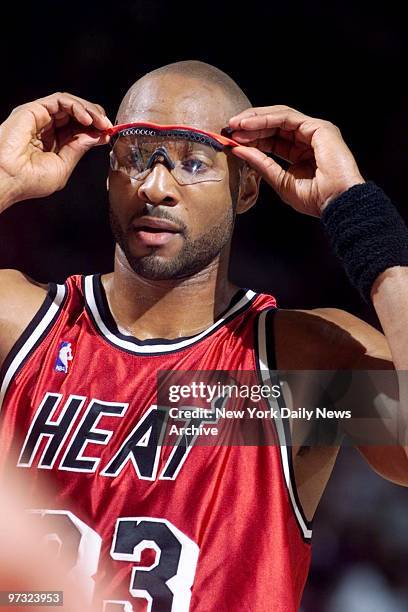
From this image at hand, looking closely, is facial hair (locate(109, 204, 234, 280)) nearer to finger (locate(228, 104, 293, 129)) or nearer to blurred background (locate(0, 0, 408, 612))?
finger (locate(228, 104, 293, 129))

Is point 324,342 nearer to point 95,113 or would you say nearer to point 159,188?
point 159,188

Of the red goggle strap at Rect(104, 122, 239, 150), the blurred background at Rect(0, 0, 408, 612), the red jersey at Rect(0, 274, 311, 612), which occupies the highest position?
the blurred background at Rect(0, 0, 408, 612)

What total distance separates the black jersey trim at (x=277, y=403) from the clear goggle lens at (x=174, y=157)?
0.41 meters

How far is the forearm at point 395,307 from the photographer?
2.26m

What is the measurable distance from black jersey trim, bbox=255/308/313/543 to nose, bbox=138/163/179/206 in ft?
1.33

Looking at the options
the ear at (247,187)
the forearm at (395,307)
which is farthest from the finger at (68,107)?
the forearm at (395,307)

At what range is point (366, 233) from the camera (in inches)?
93.2

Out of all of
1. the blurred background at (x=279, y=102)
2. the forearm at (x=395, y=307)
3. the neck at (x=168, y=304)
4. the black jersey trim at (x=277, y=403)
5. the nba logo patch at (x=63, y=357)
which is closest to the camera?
the forearm at (x=395, y=307)

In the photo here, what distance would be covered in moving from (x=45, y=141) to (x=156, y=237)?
419 mm

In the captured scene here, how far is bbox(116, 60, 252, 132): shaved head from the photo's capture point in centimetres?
257

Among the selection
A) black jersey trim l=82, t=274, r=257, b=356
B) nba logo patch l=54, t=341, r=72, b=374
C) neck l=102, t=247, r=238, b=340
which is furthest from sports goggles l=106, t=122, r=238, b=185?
nba logo patch l=54, t=341, r=72, b=374

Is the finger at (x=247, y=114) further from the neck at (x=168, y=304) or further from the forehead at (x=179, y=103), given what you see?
the neck at (x=168, y=304)

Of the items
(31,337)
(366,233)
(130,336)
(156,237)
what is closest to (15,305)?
(31,337)

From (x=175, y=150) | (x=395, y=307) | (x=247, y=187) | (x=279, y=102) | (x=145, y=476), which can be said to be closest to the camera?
(x=395, y=307)
